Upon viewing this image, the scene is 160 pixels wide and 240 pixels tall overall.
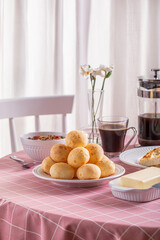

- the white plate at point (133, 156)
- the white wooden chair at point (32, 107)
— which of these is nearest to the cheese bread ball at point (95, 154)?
the white plate at point (133, 156)

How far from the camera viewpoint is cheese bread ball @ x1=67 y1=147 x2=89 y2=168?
115 cm

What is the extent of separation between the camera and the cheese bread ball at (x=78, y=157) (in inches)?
45.4

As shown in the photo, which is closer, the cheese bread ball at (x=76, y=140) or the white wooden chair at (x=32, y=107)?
the cheese bread ball at (x=76, y=140)

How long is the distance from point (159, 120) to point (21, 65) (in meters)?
1.43

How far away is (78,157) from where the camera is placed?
1152 mm

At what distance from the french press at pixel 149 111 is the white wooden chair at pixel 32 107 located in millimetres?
645

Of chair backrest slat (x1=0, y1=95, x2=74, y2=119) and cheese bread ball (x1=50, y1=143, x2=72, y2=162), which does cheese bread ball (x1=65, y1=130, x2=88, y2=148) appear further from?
chair backrest slat (x1=0, y1=95, x2=74, y2=119)

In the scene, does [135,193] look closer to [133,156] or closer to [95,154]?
[95,154]

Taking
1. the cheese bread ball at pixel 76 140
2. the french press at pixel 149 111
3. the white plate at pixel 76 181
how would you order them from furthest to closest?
the french press at pixel 149 111, the cheese bread ball at pixel 76 140, the white plate at pixel 76 181

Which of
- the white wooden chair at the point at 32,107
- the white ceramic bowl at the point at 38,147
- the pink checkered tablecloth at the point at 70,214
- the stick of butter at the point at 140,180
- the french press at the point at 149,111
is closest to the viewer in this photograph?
the pink checkered tablecloth at the point at 70,214

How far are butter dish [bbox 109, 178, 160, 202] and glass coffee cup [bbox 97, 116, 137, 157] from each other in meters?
0.39

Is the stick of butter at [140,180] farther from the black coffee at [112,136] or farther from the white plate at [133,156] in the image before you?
the black coffee at [112,136]

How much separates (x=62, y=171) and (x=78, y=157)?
57mm

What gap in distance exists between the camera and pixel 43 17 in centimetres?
281
